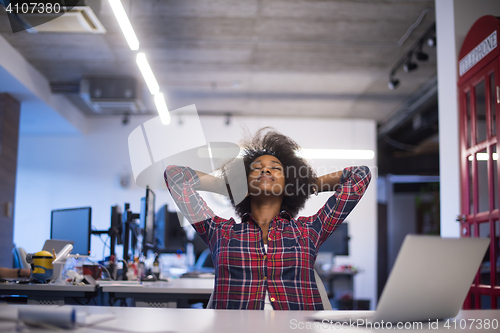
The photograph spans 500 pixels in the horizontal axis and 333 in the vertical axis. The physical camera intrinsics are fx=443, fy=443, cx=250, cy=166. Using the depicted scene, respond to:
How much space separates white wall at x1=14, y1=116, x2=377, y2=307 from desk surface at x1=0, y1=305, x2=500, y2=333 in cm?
590

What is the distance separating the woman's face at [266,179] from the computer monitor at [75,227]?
5.14 ft

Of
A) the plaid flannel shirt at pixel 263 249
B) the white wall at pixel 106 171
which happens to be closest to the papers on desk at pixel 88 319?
the plaid flannel shirt at pixel 263 249

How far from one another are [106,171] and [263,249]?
6108 millimetres

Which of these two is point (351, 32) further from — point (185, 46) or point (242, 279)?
point (242, 279)

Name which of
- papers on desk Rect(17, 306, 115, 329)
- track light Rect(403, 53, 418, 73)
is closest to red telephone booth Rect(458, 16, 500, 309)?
track light Rect(403, 53, 418, 73)

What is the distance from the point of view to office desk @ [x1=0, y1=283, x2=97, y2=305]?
2576mm

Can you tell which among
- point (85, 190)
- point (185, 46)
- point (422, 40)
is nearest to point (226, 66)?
point (185, 46)

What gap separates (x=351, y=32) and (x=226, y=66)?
166cm

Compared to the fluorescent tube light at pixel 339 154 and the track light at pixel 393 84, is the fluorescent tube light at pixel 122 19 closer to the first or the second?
the track light at pixel 393 84

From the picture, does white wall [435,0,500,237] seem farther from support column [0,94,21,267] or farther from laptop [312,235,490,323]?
support column [0,94,21,267]

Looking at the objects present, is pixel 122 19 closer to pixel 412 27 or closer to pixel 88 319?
pixel 412 27

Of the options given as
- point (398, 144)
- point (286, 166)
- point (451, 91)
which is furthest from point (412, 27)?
point (398, 144)

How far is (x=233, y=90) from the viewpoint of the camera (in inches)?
253

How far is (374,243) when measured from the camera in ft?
24.0
